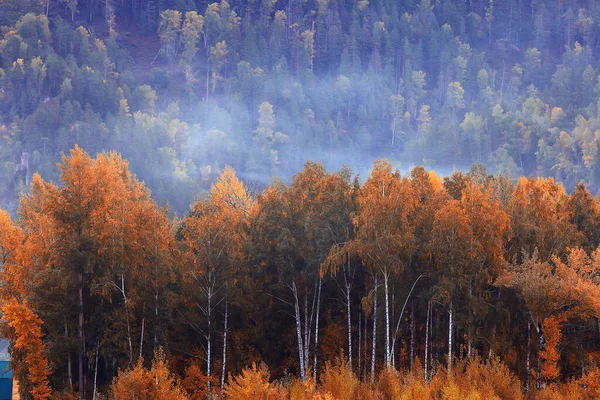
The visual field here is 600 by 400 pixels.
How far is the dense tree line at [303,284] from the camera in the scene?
41.5m

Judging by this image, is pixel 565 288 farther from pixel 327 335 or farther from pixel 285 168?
pixel 285 168

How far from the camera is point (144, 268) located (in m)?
43.7

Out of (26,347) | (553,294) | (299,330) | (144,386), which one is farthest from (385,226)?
(26,347)

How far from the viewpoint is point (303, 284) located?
46.3 metres

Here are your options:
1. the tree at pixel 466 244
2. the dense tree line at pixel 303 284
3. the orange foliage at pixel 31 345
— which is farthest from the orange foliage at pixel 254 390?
the orange foliage at pixel 31 345

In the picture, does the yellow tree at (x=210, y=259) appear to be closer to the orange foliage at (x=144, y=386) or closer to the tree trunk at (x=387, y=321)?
the orange foliage at (x=144, y=386)

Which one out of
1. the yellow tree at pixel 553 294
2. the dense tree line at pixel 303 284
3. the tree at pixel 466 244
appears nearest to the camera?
the yellow tree at pixel 553 294

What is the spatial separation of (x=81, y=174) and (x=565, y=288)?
87.2ft

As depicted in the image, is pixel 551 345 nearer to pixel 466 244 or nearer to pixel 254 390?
pixel 466 244

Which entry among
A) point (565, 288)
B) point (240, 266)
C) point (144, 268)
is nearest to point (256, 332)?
point (240, 266)

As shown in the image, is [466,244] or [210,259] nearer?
[466,244]

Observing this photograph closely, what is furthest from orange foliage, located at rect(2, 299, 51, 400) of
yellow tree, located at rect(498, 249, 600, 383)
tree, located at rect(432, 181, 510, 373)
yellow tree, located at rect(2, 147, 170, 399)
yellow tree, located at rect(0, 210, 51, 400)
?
yellow tree, located at rect(498, 249, 600, 383)

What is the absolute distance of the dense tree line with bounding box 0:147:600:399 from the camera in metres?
41.5

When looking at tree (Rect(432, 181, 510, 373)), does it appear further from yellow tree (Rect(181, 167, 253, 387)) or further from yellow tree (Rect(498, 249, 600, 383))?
yellow tree (Rect(181, 167, 253, 387))
